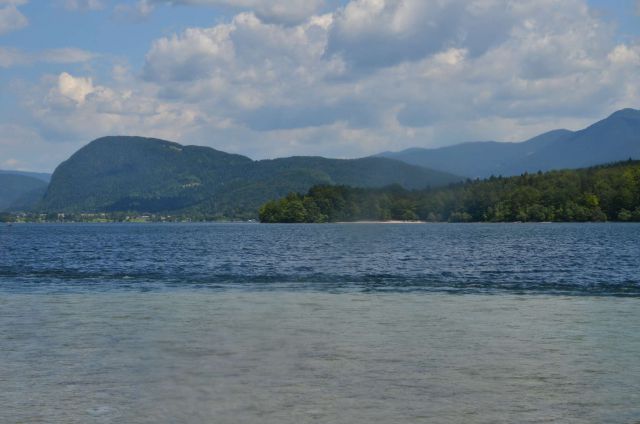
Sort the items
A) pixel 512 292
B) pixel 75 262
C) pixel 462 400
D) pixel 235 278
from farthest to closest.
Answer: pixel 75 262 → pixel 235 278 → pixel 512 292 → pixel 462 400

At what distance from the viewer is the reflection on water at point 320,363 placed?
20.4 meters

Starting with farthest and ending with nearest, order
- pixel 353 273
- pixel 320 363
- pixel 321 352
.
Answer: pixel 353 273
pixel 321 352
pixel 320 363

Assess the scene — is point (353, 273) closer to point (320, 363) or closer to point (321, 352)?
point (321, 352)

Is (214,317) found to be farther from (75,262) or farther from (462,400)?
(75,262)

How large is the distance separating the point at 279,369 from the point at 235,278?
43.4 m

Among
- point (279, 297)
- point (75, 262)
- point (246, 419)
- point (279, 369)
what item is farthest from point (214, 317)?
point (75, 262)

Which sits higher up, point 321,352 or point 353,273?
point 353,273

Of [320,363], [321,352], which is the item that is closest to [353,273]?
[321,352]

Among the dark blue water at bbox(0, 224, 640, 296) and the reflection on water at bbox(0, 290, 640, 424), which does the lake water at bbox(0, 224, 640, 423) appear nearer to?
the reflection on water at bbox(0, 290, 640, 424)

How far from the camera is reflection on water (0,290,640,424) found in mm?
20406

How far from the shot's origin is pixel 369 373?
25.1 m

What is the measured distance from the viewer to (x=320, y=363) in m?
26.8

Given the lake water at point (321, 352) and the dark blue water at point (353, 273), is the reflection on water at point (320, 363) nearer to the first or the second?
the lake water at point (321, 352)

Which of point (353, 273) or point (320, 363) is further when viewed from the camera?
point (353, 273)
